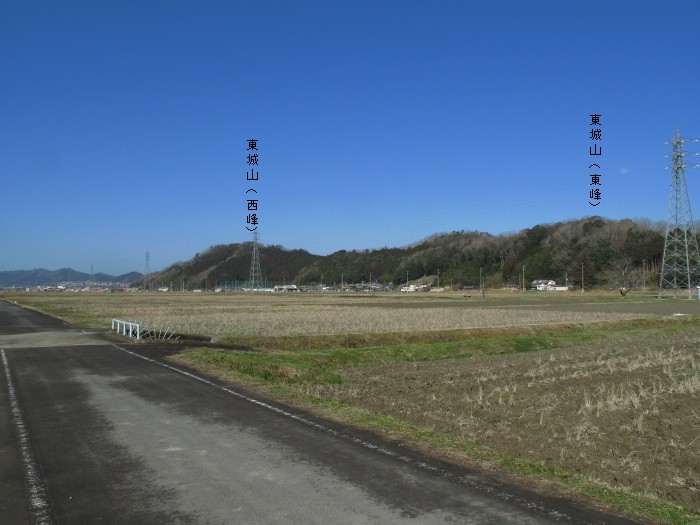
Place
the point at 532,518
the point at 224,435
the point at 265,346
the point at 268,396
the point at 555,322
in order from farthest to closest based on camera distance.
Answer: the point at 555,322
the point at 265,346
the point at 268,396
the point at 224,435
the point at 532,518

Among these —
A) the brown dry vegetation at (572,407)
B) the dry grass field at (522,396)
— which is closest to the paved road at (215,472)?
the dry grass field at (522,396)

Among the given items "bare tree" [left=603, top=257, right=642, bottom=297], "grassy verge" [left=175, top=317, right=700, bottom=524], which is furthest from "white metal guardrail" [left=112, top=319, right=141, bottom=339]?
"bare tree" [left=603, top=257, right=642, bottom=297]

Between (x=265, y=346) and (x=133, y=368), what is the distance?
26.4ft

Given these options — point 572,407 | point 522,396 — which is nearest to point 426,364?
point 522,396

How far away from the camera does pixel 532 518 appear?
16.6 feet

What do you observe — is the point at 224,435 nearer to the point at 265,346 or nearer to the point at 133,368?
the point at 133,368

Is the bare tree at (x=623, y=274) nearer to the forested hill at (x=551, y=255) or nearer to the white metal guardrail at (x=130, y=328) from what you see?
the forested hill at (x=551, y=255)

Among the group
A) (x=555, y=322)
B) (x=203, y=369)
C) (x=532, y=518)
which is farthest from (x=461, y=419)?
(x=555, y=322)

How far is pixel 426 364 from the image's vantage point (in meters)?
18.6

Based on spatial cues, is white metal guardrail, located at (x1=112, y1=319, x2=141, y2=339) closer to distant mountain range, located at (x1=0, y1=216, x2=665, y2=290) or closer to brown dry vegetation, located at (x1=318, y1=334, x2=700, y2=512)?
brown dry vegetation, located at (x1=318, y1=334, x2=700, y2=512)

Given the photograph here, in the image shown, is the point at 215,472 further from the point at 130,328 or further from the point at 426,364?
the point at 130,328

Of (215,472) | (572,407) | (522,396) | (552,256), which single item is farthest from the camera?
(552,256)

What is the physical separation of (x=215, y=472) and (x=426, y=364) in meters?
13.0

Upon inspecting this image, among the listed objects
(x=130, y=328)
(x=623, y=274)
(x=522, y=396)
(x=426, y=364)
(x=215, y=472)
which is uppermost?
(x=623, y=274)
